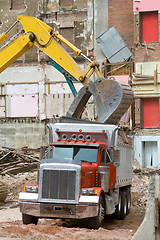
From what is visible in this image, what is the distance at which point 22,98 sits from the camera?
125 feet

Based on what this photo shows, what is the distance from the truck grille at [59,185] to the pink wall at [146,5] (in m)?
24.4

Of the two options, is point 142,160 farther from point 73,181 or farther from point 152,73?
point 73,181

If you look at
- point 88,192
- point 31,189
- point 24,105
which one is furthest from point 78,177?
point 24,105

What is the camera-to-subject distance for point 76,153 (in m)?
13.0

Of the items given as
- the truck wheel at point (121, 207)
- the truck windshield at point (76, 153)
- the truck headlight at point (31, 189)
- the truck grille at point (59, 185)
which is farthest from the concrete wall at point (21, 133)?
the truck grille at point (59, 185)

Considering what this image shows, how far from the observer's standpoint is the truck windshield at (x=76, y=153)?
12844 millimetres

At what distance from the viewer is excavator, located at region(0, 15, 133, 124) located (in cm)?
1542

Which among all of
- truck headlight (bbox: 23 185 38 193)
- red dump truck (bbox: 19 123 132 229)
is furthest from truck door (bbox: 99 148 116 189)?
truck headlight (bbox: 23 185 38 193)

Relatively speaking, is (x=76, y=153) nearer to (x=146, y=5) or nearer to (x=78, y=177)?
(x=78, y=177)

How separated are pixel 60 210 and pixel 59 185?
2.15 ft

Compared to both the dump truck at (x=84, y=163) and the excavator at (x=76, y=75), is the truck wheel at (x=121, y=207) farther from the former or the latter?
the excavator at (x=76, y=75)

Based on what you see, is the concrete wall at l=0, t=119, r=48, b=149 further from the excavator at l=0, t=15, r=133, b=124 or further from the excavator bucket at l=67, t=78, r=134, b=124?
the excavator bucket at l=67, t=78, r=134, b=124

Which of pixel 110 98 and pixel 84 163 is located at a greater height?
pixel 110 98

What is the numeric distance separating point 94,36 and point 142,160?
1123cm
